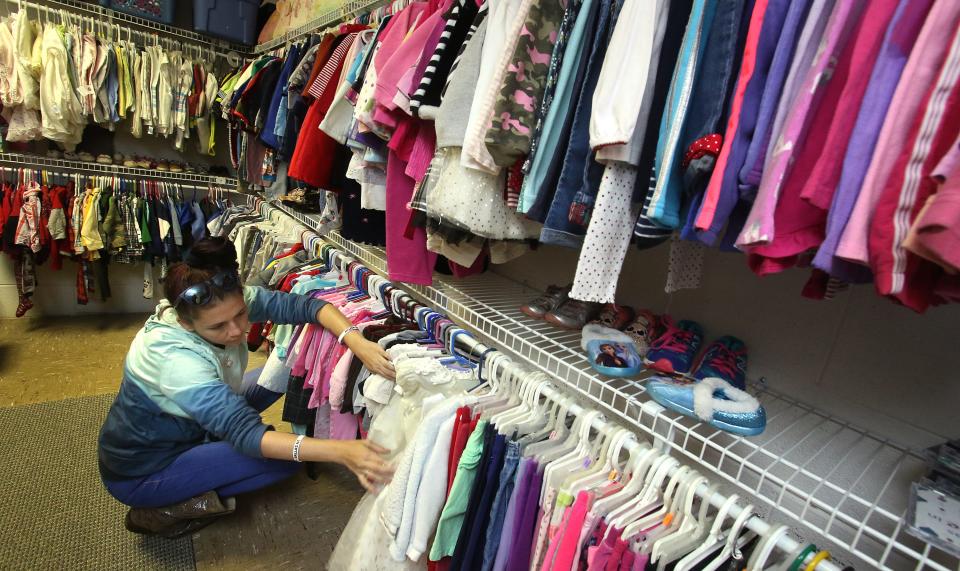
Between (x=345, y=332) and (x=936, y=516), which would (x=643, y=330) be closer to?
(x=936, y=516)

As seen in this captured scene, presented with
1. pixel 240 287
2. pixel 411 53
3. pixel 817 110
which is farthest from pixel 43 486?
pixel 817 110

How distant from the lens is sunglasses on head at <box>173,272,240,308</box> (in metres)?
1.11

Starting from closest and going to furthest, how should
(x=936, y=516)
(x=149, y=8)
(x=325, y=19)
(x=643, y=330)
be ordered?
(x=936, y=516), (x=643, y=330), (x=325, y=19), (x=149, y=8)

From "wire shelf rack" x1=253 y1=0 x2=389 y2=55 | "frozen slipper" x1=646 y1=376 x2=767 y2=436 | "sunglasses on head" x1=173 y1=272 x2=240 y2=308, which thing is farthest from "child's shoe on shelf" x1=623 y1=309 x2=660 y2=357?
"wire shelf rack" x1=253 y1=0 x2=389 y2=55

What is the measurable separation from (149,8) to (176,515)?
3.32 m

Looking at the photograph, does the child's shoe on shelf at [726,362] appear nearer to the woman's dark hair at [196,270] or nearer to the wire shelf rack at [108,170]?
the woman's dark hair at [196,270]

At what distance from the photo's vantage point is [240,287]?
1.22 meters

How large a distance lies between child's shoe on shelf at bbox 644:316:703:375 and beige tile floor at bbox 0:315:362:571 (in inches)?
50.5

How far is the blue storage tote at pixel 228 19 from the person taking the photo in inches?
118

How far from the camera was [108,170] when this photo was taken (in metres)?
2.96

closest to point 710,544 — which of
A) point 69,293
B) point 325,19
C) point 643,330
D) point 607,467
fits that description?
point 607,467

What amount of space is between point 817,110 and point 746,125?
0.07 metres

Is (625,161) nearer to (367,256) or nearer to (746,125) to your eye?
(746,125)

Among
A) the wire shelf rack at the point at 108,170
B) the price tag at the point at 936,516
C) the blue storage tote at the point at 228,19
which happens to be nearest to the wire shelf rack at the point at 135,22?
the blue storage tote at the point at 228,19
